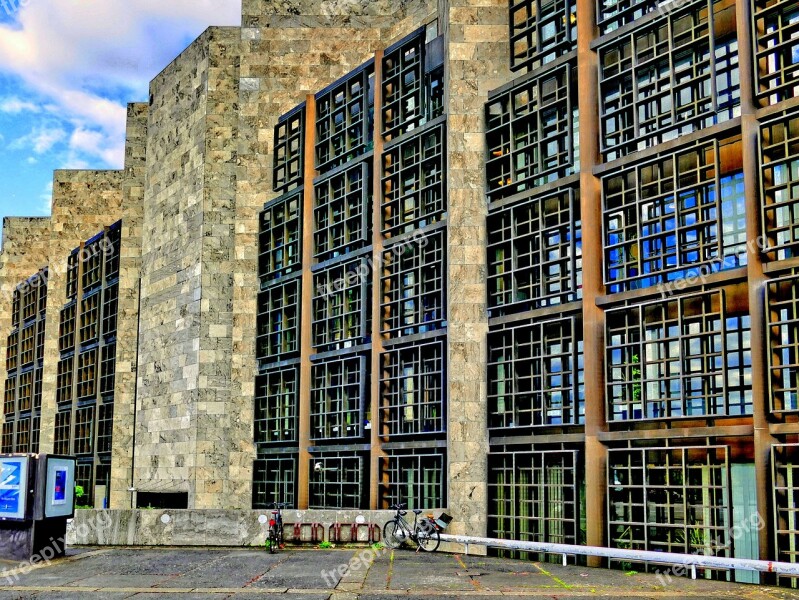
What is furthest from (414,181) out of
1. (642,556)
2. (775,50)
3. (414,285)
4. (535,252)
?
(642,556)

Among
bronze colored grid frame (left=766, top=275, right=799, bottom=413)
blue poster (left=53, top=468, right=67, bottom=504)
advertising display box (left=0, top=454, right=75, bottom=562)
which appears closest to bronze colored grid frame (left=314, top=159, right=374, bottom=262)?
blue poster (left=53, top=468, right=67, bottom=504)

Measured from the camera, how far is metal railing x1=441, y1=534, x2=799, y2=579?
719 inches

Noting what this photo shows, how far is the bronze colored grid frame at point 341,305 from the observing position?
108 ft

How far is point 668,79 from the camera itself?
22.7 meters

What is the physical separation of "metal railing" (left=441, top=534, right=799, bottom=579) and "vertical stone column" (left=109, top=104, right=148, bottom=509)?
2478cm

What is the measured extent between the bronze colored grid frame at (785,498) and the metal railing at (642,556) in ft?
2.32

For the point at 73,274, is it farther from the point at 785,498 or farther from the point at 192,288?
the point at 785,498

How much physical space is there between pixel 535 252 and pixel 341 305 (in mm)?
10312

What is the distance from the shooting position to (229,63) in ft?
135

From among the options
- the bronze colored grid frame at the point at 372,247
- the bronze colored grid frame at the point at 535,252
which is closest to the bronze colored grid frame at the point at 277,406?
the bronze colored grid frame at the point at 372,247

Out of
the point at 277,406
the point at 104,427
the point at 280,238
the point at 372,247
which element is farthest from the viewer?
the point at 104,427

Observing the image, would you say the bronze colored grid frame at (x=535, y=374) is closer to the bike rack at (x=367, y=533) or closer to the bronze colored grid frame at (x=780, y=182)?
the bike rack at (x=367, y=533)

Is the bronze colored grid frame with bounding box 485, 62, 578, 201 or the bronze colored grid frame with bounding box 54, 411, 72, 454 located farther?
the bronze colored grid frame with bounding box 54, 411, 72, 454

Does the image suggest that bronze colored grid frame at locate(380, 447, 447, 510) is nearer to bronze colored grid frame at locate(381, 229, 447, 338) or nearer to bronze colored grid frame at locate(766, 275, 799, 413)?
bronze colored grid frame at locate(381, 229, 447, 338)
